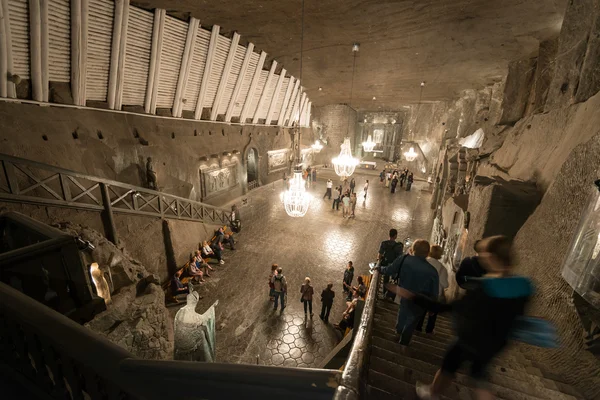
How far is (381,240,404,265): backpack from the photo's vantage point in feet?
14.0

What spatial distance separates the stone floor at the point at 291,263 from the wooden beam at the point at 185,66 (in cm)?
460

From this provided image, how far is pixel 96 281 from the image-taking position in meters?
3.95

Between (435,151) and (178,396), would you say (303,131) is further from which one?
(178,396)

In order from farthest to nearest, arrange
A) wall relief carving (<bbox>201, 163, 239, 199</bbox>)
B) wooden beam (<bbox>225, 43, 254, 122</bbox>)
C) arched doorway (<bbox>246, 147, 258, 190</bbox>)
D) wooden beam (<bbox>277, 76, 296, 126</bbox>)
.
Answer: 1. arched doorway (<bbox>246, 147, 258, 190</bbox>)
2. wooden beam (<bbox>277, 76, 296, 126</bbox>)
3. wall relief carving (<bbox>201, 163, 239, 199</bbox>)
4. wooden beam (<bbox>225, 43, 254, 122</bbox>)

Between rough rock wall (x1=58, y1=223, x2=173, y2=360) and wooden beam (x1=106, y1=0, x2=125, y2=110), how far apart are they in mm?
3394

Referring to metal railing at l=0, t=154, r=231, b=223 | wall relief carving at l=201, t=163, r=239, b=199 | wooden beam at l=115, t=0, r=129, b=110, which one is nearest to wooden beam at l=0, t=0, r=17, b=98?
metal railing at l=0, t=154, r=231, b=223

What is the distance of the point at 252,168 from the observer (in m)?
13.1

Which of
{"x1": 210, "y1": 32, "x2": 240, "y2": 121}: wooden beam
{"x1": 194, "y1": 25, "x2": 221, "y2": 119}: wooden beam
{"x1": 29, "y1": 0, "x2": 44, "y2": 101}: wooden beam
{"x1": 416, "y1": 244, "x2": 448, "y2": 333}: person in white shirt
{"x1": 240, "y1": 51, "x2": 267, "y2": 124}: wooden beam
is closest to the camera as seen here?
{"x1": 416, "y1": 244, "x2": 448, "y2": 333}: person in white shirt

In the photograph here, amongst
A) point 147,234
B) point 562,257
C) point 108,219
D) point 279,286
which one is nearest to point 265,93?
point 147,234

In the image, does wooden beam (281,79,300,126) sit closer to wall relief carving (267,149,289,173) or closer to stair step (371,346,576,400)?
wall relief carving (267,149,289,173)

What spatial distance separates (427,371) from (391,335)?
1.79 ft

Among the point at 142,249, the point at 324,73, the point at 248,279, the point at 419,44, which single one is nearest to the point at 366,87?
the point at 324,73

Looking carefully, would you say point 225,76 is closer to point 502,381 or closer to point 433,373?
point 433,373

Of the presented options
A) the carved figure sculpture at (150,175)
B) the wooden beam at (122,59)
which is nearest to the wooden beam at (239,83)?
the wooden beam at (122,59)
